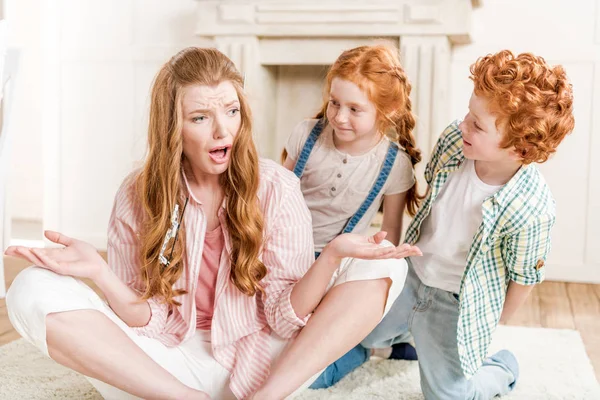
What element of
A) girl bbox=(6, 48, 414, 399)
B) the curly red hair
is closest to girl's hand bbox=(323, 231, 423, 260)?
girl bbox=(6, 48, 414, 399)

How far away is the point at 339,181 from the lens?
193cm

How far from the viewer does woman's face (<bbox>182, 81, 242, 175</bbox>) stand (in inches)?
58.1

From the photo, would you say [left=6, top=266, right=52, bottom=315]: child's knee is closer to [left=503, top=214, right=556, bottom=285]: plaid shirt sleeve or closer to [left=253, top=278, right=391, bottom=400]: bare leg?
[left=253, top=278, right=391, bottom=400]: bare leg

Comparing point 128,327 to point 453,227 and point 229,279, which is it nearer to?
point 229,279

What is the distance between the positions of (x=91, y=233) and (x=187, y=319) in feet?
7.12

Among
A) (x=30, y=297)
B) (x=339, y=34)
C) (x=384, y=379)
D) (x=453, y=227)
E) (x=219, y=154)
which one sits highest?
(x=339, y=34)

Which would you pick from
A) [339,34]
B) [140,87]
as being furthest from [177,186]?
[140,87]

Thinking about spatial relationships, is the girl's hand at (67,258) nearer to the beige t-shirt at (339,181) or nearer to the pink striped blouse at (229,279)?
the pink striped blouse at (229,279)

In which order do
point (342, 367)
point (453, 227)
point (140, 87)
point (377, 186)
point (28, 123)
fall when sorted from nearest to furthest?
point (453, 227) → point (342, 367) → point (377, 186) → point (140, 87) → point (28, 123)

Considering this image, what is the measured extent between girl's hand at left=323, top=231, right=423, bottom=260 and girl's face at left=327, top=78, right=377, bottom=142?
0.49 metres

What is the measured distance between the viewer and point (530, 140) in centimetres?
152

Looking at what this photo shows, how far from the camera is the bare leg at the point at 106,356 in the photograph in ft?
4.28

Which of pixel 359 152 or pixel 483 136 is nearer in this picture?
pixel 483 136

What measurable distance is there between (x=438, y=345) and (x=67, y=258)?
0.83 meters
